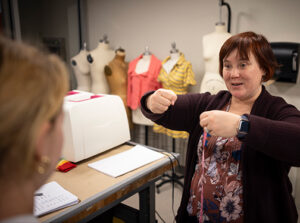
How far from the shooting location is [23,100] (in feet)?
1.55

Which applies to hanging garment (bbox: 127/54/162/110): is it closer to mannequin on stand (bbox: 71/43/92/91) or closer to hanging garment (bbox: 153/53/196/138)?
hanging garment (bbox: 153/53/196/138)

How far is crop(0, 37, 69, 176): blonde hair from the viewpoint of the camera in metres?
0.47

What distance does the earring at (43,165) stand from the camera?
1.84ft

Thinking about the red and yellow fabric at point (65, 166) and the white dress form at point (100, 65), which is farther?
the white dress form at point (100, 65)

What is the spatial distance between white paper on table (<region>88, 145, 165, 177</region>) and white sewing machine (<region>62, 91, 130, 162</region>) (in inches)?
3.8

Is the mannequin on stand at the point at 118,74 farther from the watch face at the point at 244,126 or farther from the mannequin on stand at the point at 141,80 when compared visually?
the watch face at the point at 244,126

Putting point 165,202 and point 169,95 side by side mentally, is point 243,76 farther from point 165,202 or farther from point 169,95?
point 165,202

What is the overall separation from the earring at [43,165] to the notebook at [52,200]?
0.64 m

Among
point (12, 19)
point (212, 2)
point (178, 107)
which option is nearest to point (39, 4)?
point (12, 19)

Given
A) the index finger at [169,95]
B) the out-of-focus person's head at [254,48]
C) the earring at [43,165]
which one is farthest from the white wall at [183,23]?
the earring at [43,165]

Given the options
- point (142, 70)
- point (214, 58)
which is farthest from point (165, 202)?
point (214, 58)

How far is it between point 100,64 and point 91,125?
1834 mm

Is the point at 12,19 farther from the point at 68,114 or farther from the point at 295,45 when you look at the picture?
the point at 295,45

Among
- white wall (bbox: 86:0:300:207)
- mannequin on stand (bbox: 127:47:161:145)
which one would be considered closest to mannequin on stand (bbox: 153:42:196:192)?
mannequin on stand (bbox: 127:47:161:145)
